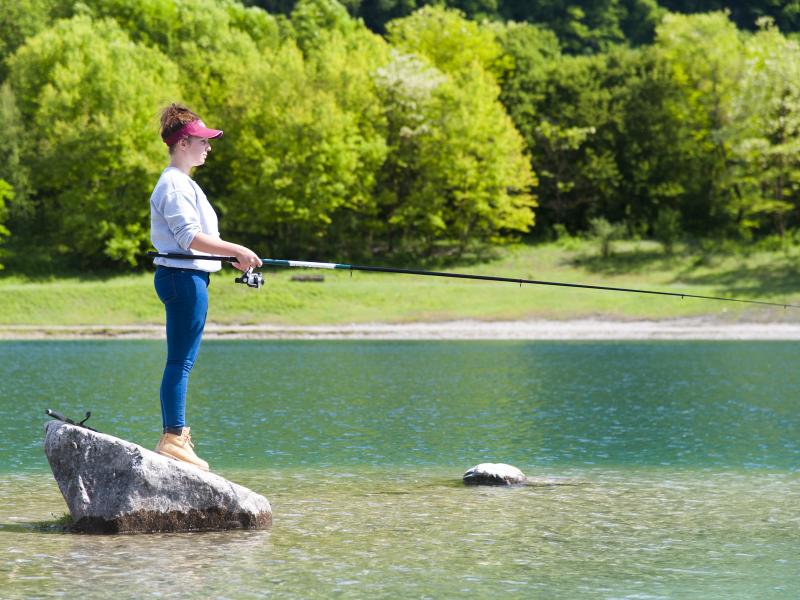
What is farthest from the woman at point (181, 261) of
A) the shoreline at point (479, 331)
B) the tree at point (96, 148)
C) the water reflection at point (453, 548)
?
the tree at point (96, 148)

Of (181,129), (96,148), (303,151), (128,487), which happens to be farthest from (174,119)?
(303,151)

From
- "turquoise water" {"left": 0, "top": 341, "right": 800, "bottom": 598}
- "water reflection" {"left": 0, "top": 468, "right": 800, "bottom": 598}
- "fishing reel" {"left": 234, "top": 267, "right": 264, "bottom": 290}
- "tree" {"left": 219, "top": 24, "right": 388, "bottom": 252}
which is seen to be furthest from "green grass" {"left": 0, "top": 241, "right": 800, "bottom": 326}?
"fishing reel" {"left": 234, "top": 267, "right": 264, "bottom": 290}

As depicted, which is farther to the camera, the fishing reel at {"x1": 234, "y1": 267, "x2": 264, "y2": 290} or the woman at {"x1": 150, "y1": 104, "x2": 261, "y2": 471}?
the woman at {"x1": 150, "y1": 104, "x2": 261, "y2": 471}

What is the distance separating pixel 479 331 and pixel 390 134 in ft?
87.3

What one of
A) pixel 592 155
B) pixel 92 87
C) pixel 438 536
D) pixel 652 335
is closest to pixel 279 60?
pixel 92 87

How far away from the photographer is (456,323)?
5556cm

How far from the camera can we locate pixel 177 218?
11.2 meters

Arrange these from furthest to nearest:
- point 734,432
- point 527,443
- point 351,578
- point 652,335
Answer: point 652,335
point 734,432
point 527,443
point 351,578

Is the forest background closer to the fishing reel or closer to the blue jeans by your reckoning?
the blue jeans

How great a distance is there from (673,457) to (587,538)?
7.09 m

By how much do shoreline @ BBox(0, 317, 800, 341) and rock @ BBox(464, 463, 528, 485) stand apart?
122 ft

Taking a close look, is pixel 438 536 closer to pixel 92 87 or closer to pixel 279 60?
pixel 92 87

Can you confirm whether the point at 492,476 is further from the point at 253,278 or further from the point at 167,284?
the point at 167,284

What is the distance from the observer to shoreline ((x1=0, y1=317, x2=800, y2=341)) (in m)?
52.5
